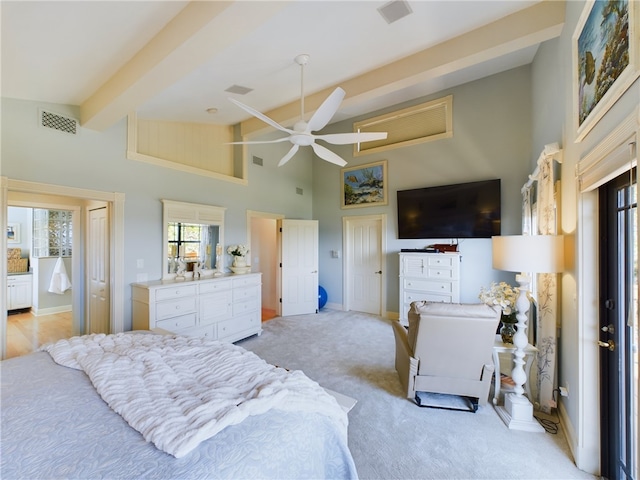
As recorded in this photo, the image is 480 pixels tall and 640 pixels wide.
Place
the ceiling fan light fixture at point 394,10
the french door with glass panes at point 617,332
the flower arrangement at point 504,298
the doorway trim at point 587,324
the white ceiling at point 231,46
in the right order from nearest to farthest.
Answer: the french door with glass panes at point 617,332
the doorway trim at point 587,324
the white ceiling at point 231,46
the ceiling fan light fixture at point 394,10
the flower arrangement at point 504,298

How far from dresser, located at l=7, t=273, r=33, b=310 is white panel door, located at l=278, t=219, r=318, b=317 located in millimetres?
5203

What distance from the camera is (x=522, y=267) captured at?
209 centimetres

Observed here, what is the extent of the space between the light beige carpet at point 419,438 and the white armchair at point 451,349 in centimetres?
22

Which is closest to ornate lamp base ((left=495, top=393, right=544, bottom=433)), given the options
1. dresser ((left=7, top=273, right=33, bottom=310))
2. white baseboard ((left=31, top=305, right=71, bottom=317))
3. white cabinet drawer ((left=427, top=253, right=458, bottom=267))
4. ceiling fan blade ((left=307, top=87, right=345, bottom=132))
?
white cabinet drawer ((left=427, top=253, right=458, bottom=267))

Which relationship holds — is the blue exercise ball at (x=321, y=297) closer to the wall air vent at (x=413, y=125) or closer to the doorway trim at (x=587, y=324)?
the wall air vent at (x=413, y=125)

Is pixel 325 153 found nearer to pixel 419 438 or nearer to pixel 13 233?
pixel 419 438

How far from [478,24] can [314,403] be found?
344 cm

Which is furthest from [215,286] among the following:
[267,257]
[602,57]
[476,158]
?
[476,158]

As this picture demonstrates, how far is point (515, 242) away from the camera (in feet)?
7.02

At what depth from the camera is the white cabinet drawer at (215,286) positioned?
3690 millimetres

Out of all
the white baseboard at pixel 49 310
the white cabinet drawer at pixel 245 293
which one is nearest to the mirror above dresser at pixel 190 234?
the white cabinet drawer at pixel 245 293

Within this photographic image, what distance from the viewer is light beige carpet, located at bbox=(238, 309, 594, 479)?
1.77m

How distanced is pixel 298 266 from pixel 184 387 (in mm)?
4335

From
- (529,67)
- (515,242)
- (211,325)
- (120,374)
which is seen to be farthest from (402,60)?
(211,325)
